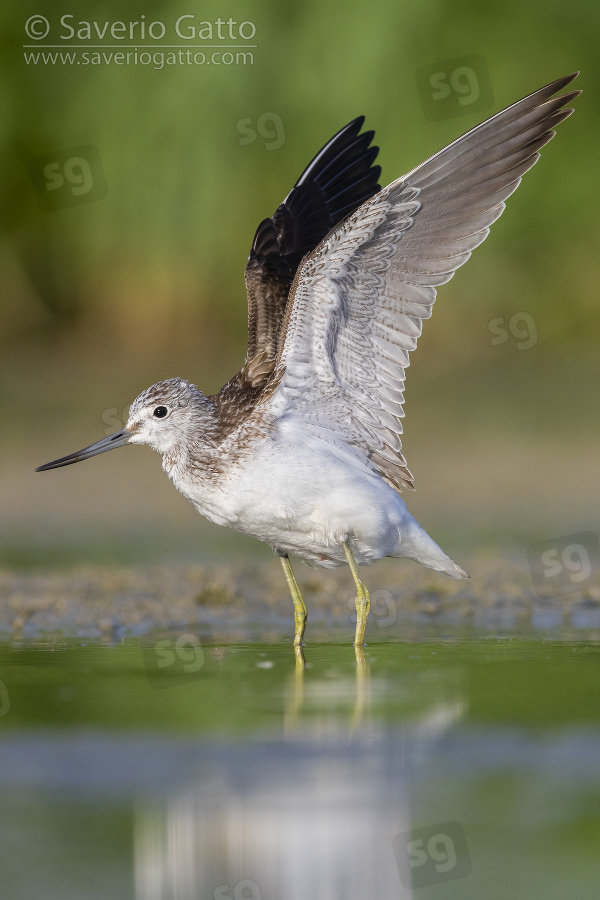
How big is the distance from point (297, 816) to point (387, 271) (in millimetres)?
3589

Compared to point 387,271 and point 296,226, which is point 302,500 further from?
point 296,226

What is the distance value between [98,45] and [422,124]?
340 cm

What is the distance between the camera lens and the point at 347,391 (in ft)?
24.3

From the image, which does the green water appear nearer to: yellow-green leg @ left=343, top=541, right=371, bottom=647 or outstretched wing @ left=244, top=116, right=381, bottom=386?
yellow-green leg @ left=343, top=541, right=371, bottom=647

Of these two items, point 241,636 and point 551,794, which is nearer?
point 551,794

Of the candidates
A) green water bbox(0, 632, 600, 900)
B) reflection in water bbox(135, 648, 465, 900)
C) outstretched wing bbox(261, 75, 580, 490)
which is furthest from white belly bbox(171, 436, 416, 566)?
reflection in water bbox(135, 648, 465, 900)

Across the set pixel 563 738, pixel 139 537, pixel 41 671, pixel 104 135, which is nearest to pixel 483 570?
pixel 139 537

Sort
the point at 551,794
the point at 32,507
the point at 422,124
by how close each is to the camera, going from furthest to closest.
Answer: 1. the point at 422,124
2. the point at 32,507
3. the point at 551,794

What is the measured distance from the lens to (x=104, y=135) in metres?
14.0

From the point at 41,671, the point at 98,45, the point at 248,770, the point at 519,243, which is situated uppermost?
the point at 98,45

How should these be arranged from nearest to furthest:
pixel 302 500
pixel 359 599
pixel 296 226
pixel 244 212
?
pixel 302 500 → pixel 359 599 → pixel 296 226 → pixel 244 212

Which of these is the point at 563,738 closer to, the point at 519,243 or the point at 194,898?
the point at 194,898

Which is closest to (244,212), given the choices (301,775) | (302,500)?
(302,500)

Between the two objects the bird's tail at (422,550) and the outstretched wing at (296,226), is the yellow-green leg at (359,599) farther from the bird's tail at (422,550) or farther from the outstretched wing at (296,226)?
the outstretched wing at (296,226)
